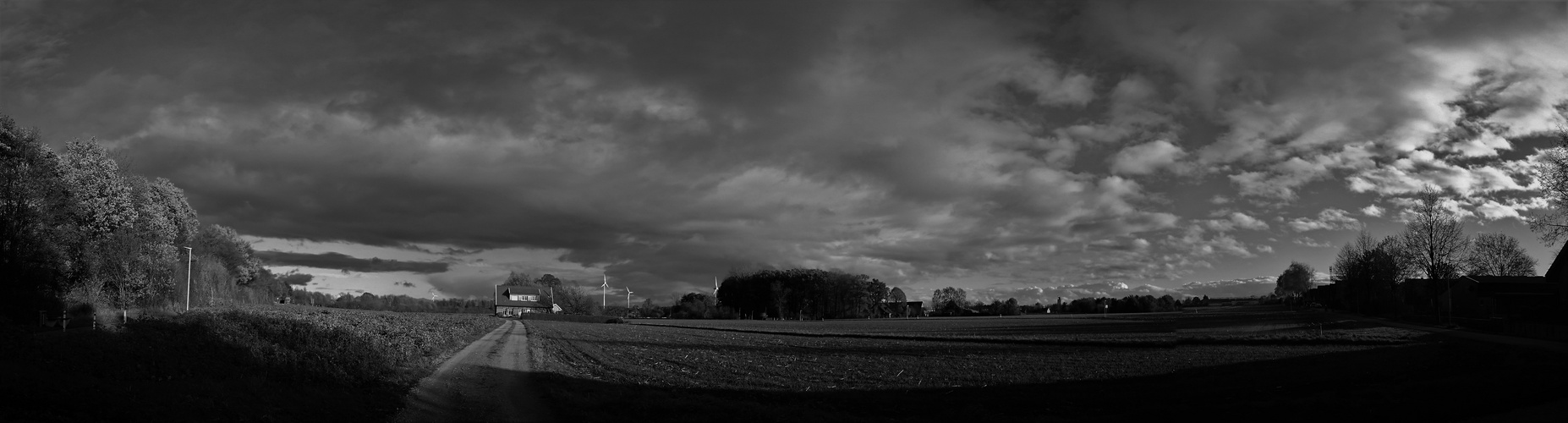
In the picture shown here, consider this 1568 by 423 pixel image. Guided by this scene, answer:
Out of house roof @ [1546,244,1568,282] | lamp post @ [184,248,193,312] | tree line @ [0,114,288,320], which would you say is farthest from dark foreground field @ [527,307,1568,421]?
lamp post @ [184,248,193,312]

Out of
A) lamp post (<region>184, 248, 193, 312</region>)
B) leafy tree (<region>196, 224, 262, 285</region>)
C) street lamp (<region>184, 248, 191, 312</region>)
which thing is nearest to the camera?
lamp post (<region>184, 248, 193, 312</region>)

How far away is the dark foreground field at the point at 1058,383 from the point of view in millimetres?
15477

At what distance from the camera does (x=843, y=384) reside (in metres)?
21.9

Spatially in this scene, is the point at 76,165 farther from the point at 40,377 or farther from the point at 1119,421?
the point at 1119,421

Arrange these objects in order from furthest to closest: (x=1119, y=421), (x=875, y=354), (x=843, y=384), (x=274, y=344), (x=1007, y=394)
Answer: (x=875, y=354)
(x=274, y=344)
(x=843, y=384)
(x=1007, y=394)
(x=1119, y=421)

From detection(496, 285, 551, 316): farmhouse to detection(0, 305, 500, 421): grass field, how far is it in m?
135

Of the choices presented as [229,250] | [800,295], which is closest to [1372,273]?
[800,295]

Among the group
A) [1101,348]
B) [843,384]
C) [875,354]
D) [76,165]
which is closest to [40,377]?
[843,384]

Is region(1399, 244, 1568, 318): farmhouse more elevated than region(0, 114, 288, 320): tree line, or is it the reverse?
region(0, 114, 288, 320): tree line

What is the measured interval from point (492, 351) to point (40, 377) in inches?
882

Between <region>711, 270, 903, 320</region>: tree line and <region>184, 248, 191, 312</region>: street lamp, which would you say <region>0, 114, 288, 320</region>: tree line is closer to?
<region>184, 248, 191, 312</region>: street lamp

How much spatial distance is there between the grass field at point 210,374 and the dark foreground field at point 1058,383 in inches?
207

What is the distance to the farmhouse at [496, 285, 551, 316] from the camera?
166 metres

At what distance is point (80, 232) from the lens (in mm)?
43625
